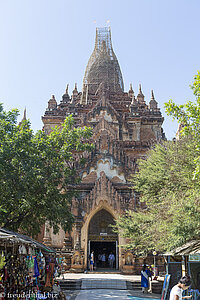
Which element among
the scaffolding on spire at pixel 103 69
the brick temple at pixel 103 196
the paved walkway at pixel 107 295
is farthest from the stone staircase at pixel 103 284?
the scaffolding on spire at pixel 103 69

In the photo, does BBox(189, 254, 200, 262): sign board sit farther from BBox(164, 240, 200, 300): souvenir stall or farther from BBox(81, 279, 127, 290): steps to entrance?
BBox(81, 279, 127, 290): steps to entrance

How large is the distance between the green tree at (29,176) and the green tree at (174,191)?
4.21m

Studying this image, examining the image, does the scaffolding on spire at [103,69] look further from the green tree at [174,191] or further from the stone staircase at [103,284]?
the stone staircase at [103,284]

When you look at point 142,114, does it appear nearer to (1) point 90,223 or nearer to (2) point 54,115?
(2) point 54,115

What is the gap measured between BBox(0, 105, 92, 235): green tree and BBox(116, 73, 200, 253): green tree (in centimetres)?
421

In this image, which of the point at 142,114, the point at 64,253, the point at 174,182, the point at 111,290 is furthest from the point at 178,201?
the point at 142,114

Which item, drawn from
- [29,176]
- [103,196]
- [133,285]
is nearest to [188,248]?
[133,285]

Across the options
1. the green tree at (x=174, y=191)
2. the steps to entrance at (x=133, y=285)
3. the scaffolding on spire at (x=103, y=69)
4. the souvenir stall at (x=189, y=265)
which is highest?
the scaffolding on spire at (x=103, y=69)

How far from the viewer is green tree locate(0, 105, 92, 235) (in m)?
13.9

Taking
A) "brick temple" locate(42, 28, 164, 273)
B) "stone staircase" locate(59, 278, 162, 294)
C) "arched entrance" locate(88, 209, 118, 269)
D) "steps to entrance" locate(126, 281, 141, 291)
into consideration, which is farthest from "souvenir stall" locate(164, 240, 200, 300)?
"arched entrance" locate(88, 209, 118, 269)

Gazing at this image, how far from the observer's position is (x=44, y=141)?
1584 cm

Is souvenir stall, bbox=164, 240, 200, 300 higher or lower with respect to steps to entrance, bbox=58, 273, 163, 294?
higher

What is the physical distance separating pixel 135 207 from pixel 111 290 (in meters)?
6.62

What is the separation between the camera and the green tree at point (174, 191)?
10.4 meters
